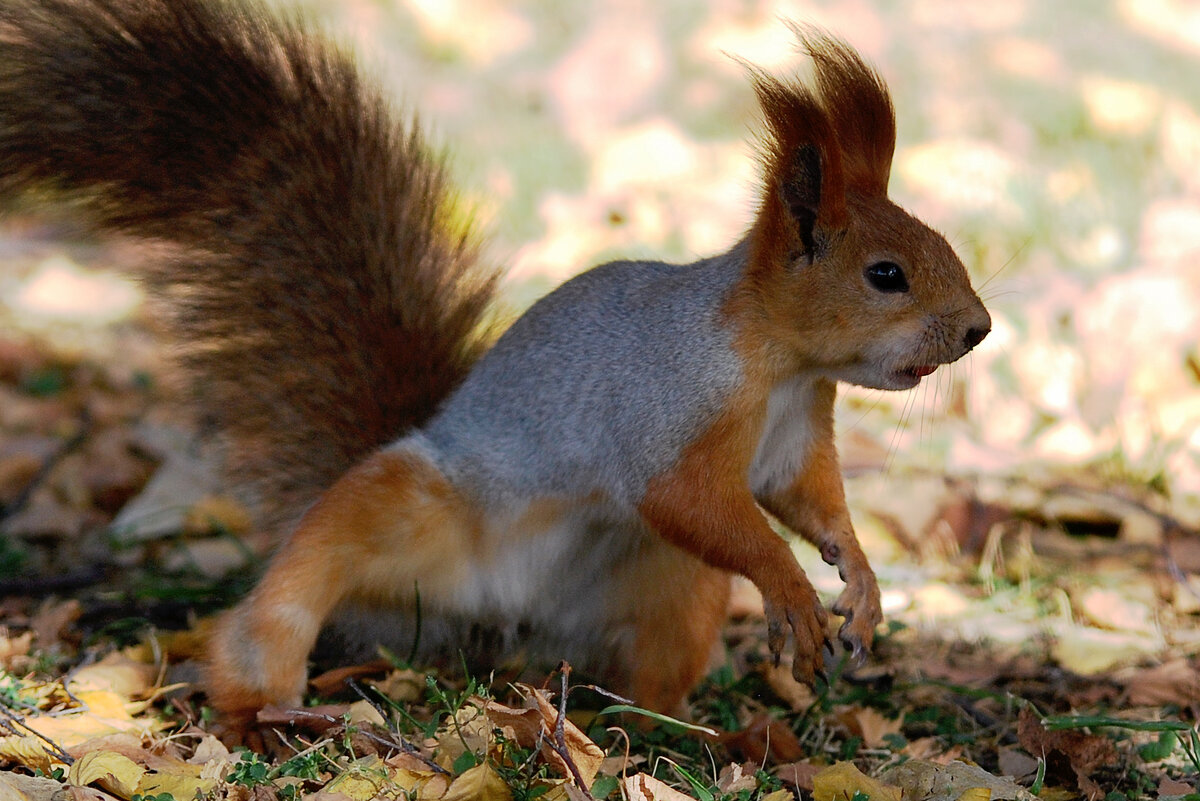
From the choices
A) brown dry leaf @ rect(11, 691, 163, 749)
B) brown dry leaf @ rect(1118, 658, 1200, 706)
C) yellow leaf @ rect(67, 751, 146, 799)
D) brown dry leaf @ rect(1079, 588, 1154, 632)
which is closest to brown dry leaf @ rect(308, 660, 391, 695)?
brown dry leaf @ rect(11, 691, 163, 749)

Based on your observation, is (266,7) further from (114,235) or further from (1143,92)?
(1143,92)

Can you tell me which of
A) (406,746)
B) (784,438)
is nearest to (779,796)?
(406,746)

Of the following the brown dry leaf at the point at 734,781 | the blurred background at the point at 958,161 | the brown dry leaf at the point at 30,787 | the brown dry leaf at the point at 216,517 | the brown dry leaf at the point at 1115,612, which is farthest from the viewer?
the blurred background at the point at 958,161

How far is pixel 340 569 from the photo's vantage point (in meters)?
2.07

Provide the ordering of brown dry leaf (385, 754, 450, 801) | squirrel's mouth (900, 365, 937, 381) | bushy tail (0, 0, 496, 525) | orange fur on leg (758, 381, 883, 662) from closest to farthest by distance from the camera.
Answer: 1. brown dry leaf (385, 754, 450, 801)
2. squirrel's mouth (900, 365, 937, 381)
3. orange fur on leg (758, 381, 883, 662)
4. bushy tail (0, 0, 496, 525)

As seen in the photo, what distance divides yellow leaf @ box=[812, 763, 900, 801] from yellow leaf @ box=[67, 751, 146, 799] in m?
0.91

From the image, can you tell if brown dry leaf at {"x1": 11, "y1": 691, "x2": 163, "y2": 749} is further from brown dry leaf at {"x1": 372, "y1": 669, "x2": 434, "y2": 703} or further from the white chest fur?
the white chest fur

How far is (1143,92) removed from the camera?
4.57m

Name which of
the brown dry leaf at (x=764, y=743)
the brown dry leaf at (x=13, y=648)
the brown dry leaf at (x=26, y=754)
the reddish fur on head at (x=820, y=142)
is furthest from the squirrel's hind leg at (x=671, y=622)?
the brown dry leaf at (x=13, y=648)

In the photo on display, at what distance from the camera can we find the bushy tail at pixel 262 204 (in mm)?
2211

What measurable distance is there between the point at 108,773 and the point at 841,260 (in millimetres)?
1244

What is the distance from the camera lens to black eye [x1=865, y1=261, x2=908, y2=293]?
6.16 ft

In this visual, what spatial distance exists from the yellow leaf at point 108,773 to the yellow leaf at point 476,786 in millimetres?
417

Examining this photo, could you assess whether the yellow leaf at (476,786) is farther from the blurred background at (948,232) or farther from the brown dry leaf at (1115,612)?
the brown dry leaf at (1115,612)
